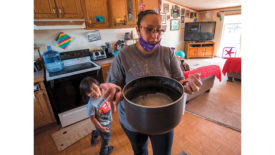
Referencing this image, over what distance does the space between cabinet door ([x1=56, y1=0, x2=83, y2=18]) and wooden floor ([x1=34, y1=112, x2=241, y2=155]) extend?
5.46 feet

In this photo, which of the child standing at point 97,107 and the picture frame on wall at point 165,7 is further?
the picture frame on wall at point 165,7

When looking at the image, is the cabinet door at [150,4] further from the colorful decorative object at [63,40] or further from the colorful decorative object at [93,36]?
the colorful decorative object at [63,40]

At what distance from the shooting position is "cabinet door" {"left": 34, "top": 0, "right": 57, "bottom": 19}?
62.0 inches

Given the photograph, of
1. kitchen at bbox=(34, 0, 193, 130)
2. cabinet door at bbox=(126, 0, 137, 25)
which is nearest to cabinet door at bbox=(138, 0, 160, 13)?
kitchen at bbox=(34, 0, 193, 130)

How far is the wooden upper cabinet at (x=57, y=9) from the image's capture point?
160 cm

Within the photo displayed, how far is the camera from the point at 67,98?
1.75 m

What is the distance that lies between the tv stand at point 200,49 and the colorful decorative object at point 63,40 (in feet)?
15.4

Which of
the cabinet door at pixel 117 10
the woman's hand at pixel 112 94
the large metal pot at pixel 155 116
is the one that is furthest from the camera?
the cabinet door at pixel 117 10

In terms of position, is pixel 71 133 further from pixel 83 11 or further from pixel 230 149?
pixel 230 149

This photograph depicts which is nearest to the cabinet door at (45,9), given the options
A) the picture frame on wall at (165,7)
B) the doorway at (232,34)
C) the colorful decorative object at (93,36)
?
the colorful decorative object at (93,36)

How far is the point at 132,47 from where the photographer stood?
0.67 metres

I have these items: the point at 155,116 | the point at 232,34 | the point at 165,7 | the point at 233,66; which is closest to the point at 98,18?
the point at 155,116
